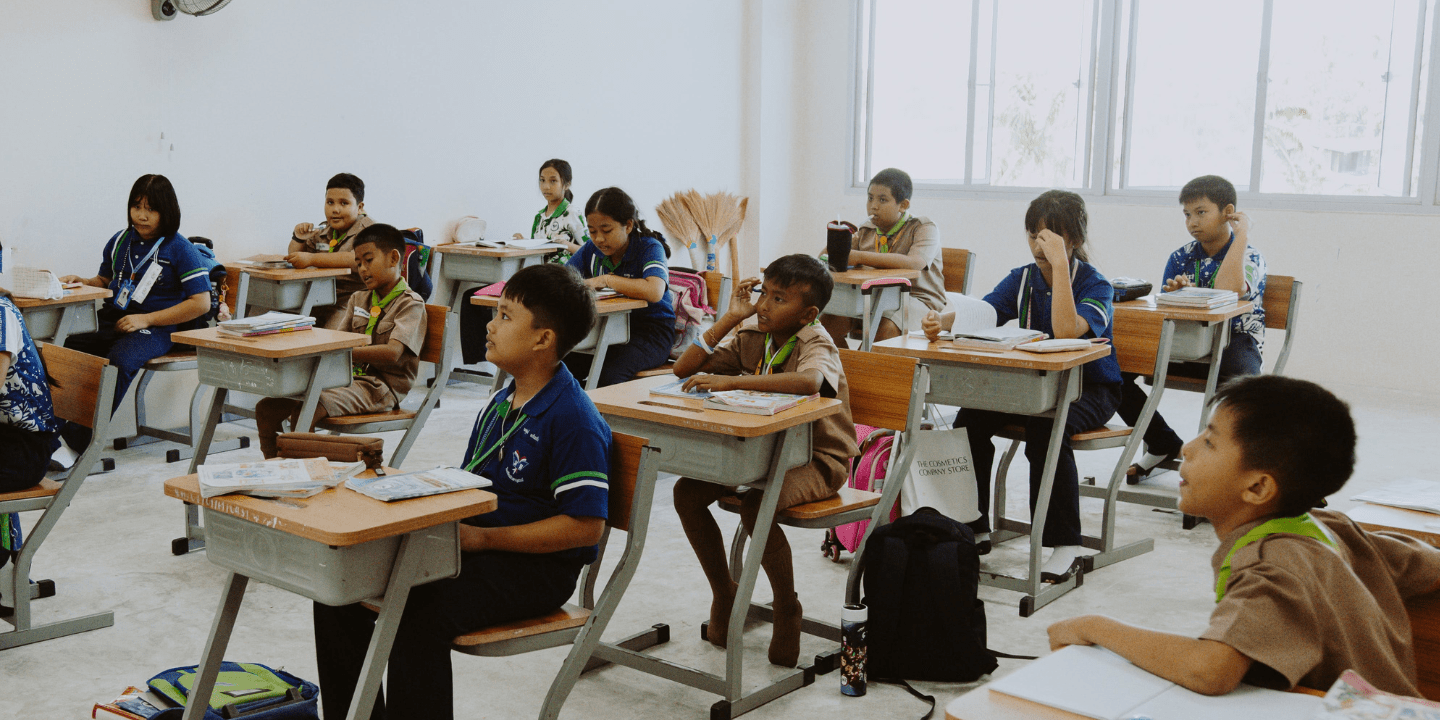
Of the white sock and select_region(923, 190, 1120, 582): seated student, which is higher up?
select_region(923, 190, 1120, 582): seated student

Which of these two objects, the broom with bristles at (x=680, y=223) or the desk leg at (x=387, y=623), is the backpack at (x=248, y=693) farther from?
the broom with bristles at (x=680, y=223)

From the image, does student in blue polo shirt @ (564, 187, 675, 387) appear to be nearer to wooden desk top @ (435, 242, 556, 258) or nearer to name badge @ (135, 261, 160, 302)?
wooden desk top @ (435, 242, 556, 258)

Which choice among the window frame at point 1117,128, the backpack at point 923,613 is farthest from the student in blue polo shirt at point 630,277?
the window frame at point 1117,128

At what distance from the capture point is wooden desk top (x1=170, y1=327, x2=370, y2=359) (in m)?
3.44

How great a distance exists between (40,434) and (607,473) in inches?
61.6

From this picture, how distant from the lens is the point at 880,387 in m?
3.03

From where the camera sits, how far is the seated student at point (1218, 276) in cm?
452

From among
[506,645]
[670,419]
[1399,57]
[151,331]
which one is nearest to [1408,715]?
[506,645]

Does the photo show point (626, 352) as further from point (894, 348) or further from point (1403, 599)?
point (1403, 599)

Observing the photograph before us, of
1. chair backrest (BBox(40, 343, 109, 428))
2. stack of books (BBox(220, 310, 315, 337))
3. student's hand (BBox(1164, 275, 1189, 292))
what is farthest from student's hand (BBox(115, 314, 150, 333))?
student's hand (BBox(1164, 275, 1189, 292))

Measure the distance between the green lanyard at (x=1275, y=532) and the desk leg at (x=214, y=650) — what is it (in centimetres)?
153

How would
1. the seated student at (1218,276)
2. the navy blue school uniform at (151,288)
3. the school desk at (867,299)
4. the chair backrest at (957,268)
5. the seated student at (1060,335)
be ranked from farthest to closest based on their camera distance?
the chair backrest at (957,268)
the school desk at (867,299)
the navy blue school uniform at (151,288)
the seated student at (1218,276)
the seated student at (1060,335)

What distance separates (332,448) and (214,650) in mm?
387

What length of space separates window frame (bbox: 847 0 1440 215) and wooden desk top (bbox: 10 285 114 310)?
546 centimetres
